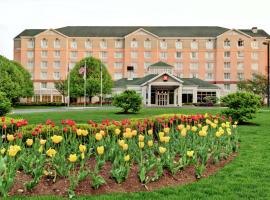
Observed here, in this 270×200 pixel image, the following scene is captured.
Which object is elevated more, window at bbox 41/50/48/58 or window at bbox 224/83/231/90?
window at bbox 41/50/48/58

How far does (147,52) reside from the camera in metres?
81.2

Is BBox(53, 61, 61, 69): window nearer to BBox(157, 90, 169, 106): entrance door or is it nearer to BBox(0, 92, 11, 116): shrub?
BBox(157, 90, 169, 106): entrance door

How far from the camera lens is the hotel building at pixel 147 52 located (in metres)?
80.1

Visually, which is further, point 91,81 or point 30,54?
point 30,54

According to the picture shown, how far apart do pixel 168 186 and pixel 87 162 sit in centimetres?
213

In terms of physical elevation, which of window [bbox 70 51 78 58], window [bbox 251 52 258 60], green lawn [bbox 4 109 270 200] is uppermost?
window [bbox 70 51 78 58]

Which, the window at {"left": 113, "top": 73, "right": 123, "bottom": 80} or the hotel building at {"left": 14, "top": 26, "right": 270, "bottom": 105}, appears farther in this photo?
the window at {"left": 113, "top": 73, "right": 123, "bottom": 80}

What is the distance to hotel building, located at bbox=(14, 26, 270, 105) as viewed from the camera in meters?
80.1

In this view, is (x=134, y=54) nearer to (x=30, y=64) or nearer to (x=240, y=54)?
(x=240, y=54)

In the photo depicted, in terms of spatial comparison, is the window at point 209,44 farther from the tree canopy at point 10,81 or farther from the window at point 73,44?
the tree canopy at point 10,81

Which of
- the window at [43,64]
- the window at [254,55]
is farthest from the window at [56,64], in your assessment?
the window at [254,55]

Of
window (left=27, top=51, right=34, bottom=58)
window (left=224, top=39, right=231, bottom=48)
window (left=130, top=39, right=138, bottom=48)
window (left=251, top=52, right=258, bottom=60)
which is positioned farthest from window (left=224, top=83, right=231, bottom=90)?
window (left=27, top=51, right=34, bottom=58)

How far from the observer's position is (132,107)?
113 ft

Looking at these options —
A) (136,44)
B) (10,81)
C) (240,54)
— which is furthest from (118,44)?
(10,81)
